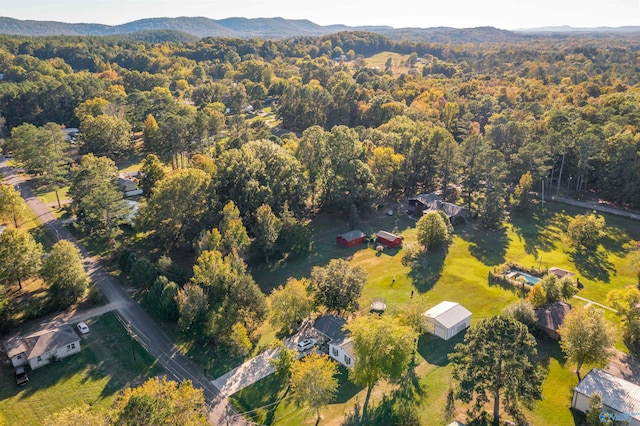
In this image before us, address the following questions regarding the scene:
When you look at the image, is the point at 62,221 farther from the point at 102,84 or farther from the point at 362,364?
the point at 102,84

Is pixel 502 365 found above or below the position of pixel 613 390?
above

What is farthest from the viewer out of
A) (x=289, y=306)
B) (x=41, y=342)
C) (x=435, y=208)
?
(x=435, y=208)

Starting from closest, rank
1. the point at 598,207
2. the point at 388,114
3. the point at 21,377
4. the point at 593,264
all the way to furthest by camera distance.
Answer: the point at 21,377 < the point at 593,264 < the point at 598,207 < the point at 388,114

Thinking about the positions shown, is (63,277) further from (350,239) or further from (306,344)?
(350,239)

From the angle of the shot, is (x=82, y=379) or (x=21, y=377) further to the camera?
(x=82, y=379)

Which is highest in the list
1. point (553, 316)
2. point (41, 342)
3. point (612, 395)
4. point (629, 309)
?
point (629, 309)

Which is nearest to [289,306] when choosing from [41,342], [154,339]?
[154,339]
